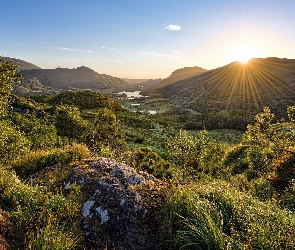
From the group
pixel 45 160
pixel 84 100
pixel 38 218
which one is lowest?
pixel 84 100

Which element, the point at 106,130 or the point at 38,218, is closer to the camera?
the point at 38,218

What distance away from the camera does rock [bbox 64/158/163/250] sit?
6270mm

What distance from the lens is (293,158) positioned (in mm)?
15836

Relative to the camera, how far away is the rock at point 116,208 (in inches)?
247

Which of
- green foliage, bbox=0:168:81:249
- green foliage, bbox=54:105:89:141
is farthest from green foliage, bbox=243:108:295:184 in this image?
green foliage, bbox=54:105:89:141

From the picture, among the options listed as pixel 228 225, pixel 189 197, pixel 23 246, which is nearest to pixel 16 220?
pixel 23 246

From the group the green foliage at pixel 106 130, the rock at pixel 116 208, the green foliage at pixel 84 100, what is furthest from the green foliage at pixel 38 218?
the green foliage at pixel 84 100

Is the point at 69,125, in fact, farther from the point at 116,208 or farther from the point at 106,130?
the point at 116,208

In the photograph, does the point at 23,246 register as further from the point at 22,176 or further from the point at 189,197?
the point at 22,176

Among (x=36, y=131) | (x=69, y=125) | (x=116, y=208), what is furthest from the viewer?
(x=69, y=125)

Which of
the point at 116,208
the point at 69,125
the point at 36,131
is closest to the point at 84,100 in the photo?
the point at 69,125

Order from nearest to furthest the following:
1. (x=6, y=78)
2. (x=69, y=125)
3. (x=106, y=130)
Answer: (x=6, y=78)
(x=106, y=130)
(x=69, y=125)

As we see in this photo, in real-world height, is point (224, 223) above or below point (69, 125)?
above

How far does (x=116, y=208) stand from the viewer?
7.06 m
